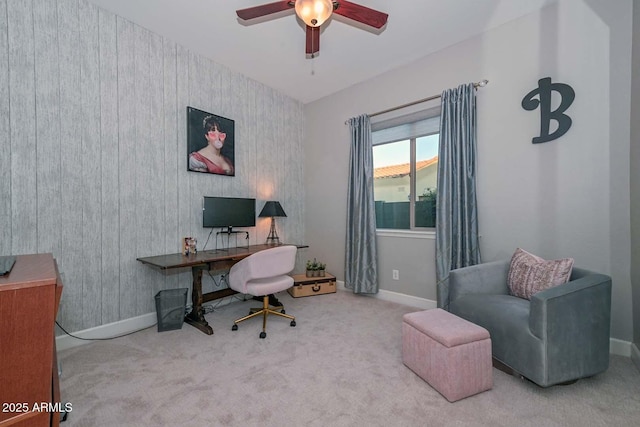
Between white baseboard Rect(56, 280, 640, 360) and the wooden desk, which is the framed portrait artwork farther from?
white baseboard Rect(56, 280, 640, 360)

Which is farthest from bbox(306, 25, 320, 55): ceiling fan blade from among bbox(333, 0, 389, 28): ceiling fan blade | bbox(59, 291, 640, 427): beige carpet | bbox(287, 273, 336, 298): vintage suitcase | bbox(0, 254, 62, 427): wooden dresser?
bbox(287, 273, 336, 298): vintage suitcase

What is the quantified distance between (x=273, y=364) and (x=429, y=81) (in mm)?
3194

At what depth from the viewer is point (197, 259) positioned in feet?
8.15

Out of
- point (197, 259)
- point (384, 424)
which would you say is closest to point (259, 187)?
point (197, 259)

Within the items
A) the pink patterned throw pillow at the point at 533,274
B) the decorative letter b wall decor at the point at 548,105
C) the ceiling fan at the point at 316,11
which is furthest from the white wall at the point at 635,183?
the ceiling fan at the point at 316,11

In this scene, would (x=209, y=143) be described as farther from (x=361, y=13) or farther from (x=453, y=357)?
(x=453, y=357)

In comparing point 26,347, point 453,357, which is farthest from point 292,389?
point 26,347

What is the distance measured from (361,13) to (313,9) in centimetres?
42

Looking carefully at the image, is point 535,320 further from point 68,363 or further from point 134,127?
point 134,127

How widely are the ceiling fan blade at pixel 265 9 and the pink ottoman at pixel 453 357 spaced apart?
7.71 feet

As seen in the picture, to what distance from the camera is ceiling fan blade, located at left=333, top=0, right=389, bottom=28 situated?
1.86m

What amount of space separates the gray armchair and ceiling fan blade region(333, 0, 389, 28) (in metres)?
2.09

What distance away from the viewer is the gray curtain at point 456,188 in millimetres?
2703

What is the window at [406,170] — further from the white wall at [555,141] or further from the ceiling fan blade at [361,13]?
the ceiling fan blade at [361,13]
